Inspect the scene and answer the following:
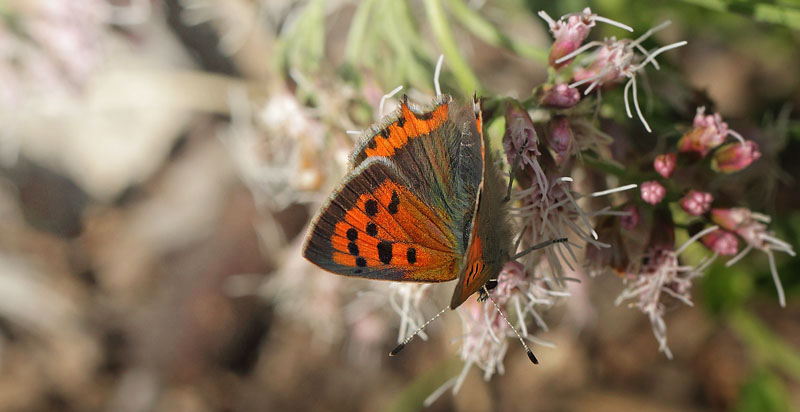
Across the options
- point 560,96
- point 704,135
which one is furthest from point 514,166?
point 704,135

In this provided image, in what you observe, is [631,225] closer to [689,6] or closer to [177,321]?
[689,6]

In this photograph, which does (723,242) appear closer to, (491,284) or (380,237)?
(491,284)

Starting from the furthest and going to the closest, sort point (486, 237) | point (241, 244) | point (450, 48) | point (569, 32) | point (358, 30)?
point (241, 244) < point (358, 30) < point (450, 48) < point (569, 32) < point (486, 237)

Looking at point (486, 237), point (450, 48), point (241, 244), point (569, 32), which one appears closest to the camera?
point (486, 237)

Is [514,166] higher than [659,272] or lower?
higher

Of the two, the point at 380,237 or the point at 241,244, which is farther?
the point at 241,244

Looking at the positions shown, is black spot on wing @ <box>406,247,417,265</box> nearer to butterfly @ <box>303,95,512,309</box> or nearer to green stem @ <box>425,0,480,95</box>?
butterfly @ <box>303,95,512,309</box>

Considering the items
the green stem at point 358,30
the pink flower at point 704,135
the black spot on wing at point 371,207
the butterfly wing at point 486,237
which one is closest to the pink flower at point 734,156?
the pink flower at point 704,135

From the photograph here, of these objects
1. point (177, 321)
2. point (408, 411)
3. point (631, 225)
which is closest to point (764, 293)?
point (631, 225)
